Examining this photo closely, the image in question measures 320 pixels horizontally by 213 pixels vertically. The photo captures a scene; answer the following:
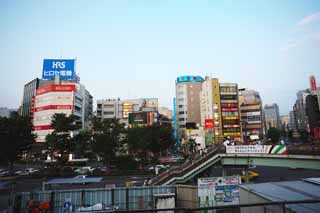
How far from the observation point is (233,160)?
75.6 ft

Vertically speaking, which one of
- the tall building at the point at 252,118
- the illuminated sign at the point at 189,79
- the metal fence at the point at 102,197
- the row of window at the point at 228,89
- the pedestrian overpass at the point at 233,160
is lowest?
the metal fence at the point at 102,197

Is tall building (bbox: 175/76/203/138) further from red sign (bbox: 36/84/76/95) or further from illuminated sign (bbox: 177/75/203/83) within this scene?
red sign (bbox: 36/84/76/95)

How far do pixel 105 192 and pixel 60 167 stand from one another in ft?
106

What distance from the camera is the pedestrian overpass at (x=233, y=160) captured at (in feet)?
64.3

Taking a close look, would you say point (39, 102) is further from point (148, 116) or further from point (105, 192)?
point (105, 192)

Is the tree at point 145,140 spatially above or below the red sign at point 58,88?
below

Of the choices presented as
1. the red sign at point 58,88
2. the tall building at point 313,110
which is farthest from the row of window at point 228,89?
the red sign at point 58,88

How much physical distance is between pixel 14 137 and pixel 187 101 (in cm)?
8334

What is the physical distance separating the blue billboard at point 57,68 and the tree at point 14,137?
1892 centimetres

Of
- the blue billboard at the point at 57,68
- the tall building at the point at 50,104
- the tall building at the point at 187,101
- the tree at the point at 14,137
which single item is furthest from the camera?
the tall building at the point at 187,101

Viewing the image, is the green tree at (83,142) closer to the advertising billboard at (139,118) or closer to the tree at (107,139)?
the tree at (107,139)

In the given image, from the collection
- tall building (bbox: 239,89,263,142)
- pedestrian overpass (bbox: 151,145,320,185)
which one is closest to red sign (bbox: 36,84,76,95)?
pedestrian overpass (bbox: 151,145,320,185)

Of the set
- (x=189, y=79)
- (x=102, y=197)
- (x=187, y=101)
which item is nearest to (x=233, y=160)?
(x=102, y=197)

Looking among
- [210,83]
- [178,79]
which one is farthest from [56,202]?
[178,79]
